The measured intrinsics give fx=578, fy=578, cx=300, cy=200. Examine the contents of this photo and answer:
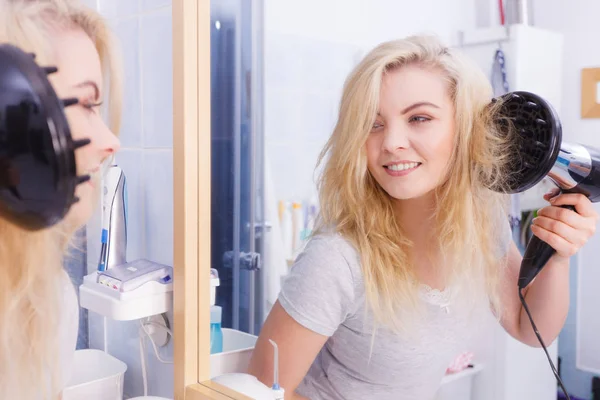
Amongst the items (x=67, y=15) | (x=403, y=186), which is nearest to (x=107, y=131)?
(x=67, y=15)

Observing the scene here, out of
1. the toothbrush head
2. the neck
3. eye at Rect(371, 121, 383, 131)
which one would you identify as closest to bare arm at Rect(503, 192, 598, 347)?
the neck

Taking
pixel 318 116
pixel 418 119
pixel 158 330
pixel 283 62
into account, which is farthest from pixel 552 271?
pixel 158 330

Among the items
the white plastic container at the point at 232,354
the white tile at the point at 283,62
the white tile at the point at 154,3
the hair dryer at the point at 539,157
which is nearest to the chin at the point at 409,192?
the hair dryer at the point at 539,157

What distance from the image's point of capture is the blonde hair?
68 cm

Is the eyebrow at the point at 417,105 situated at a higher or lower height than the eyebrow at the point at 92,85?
lower

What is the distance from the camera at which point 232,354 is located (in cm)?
89

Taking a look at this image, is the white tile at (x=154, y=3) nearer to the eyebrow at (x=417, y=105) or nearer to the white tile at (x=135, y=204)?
the white tile at (x=135, y=204)

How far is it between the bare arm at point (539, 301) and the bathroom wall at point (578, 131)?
0.01 metres

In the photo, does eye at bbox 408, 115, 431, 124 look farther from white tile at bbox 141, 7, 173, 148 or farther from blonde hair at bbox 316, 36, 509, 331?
white tile at bbox 141, 7, 173, 148

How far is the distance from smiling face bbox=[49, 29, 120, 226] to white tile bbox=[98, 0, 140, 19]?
3.1 inches

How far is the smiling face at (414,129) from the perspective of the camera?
27.1 inches

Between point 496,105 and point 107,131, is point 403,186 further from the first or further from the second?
point 107,131

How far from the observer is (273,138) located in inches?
34.0

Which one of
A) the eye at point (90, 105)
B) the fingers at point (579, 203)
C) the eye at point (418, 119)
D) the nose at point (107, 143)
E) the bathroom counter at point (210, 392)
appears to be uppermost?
the eye at point (90, 105)
